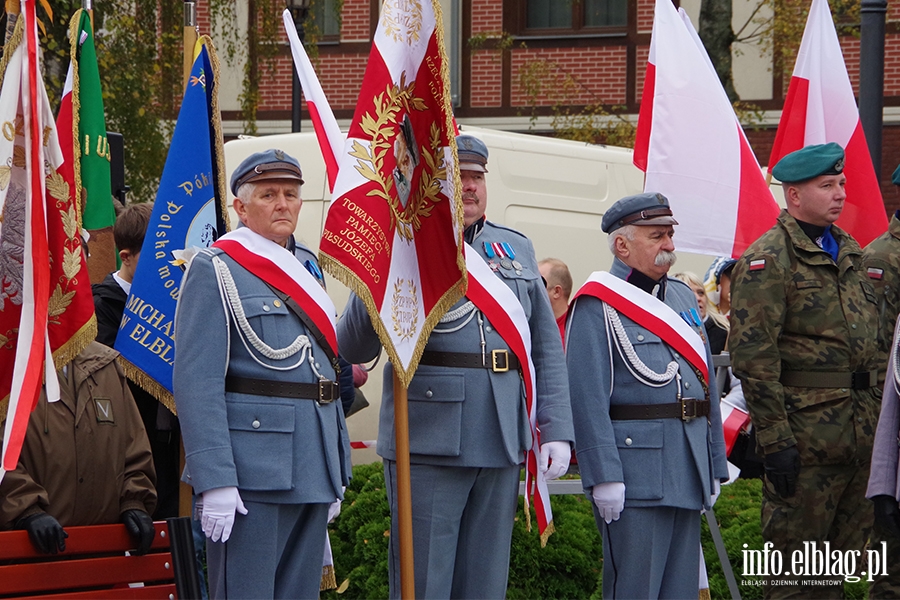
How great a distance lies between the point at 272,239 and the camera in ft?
15.1

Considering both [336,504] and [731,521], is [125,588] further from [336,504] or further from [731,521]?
[731,521]

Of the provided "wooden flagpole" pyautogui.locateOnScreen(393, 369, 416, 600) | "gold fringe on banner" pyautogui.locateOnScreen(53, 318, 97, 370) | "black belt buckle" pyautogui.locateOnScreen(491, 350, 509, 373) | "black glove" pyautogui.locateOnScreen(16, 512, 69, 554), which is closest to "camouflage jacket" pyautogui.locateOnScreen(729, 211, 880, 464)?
"black belt buckle" pyautogui.locateOnScreen(491, 350, 509, 373)

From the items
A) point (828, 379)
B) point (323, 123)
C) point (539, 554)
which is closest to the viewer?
point (828, 379)

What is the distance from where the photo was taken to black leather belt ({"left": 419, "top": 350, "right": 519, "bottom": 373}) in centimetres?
478

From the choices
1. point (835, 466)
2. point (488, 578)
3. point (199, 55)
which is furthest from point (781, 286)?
point (199, 55)

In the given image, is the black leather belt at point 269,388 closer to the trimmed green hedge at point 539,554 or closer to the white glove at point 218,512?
the white glove at point 218,512

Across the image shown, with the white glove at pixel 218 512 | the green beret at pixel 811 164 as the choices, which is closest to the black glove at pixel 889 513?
the green beret at pixel 811 164

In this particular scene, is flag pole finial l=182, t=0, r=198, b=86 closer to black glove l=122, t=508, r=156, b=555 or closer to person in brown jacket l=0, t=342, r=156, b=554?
person in brown jacket l=0, t=342, r=156, b=554

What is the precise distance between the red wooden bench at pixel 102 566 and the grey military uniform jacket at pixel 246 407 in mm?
228

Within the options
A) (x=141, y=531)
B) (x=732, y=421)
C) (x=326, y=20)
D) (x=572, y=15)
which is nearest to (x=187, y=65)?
(x=141, y=531)

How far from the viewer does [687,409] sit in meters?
5.12

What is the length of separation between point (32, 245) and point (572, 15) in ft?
47.5

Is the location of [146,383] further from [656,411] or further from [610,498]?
[656,411]

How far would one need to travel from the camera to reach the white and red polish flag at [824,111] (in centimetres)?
712
